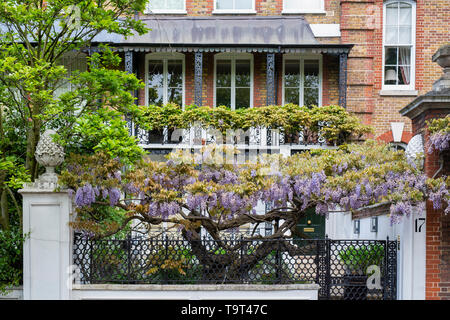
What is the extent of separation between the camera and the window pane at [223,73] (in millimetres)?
19688

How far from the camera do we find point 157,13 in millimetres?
19531

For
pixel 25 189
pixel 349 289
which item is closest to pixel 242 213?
pixel 349 289

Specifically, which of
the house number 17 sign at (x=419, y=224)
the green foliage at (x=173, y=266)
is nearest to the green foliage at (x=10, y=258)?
the green foliage at (x=173, y=266)

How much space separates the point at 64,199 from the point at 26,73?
2186 mm

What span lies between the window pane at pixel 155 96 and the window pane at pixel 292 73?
4.87 metres

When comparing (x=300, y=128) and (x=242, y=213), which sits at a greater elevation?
(x=300, y=128)

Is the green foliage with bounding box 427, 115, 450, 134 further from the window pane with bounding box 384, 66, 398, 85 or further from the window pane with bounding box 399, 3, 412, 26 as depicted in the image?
the window pane with bounding box 399, 3, 412, 26

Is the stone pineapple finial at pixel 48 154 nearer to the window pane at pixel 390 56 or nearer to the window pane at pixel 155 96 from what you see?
the window pane at pixel 155 96

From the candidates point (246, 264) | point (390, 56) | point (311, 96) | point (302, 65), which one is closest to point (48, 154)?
point (246, 264)

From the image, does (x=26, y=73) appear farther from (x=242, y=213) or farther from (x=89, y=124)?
(x=242, y=213)

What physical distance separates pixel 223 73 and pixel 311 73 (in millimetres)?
3425

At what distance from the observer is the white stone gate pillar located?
28.2 ft

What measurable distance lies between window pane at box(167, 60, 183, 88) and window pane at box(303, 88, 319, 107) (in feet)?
16.0

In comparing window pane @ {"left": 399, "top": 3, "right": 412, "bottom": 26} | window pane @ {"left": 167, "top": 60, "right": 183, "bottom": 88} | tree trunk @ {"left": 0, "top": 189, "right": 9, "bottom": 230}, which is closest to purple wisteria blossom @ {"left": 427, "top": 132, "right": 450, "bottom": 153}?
tree trunk @ {"left": 0, "top": 189, "right": 9, "bottom": 230}
